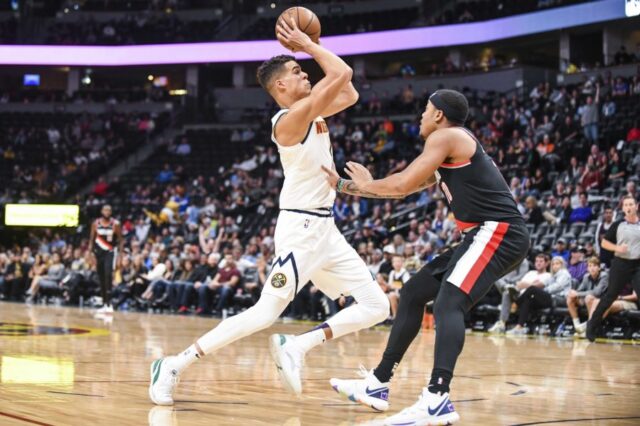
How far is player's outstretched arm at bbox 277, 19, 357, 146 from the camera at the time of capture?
525 centimetres

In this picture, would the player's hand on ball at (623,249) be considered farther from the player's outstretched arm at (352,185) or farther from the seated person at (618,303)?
the player's outstretched arm at (352,185)

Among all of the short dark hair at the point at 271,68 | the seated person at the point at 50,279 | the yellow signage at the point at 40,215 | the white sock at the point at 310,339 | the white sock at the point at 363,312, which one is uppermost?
the short dark hair at the point at 271,68

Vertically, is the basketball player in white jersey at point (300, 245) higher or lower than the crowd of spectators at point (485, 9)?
lower

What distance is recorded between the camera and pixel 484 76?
2980 cm

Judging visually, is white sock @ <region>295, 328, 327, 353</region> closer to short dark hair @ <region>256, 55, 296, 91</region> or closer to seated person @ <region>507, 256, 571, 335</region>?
short dark hair @ <region>256, 55, 296, 91</region>

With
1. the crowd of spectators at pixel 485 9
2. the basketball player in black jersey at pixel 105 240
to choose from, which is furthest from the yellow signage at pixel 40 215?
the crowd of spectators at pixel 485 9

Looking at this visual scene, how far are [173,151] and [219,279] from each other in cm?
1582

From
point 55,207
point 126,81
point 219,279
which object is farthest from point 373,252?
point 126,81

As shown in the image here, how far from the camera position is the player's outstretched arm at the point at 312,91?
5.25 meters

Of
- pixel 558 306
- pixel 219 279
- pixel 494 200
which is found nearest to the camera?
pixel 494 200

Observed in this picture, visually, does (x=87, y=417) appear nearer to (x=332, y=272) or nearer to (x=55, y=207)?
(x=332, y=272)

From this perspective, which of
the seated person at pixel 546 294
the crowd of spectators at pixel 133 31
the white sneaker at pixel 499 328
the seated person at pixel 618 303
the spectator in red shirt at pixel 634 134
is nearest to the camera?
the seated person at pixel 618 303

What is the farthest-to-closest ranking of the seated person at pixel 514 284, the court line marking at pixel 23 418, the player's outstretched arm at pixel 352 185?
1. the seated person at pixel 514 284
2. the player's outstretched arm at pixel 352 185
3. the court line marking at pixel 23 418

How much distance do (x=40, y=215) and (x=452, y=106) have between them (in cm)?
2426
